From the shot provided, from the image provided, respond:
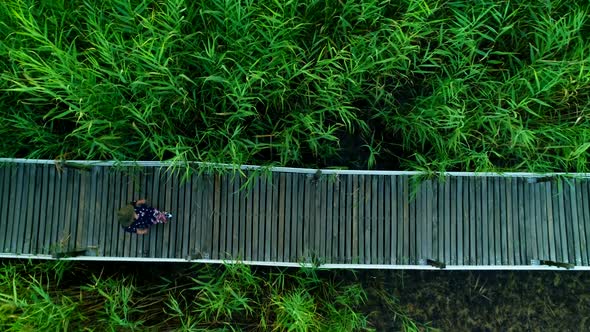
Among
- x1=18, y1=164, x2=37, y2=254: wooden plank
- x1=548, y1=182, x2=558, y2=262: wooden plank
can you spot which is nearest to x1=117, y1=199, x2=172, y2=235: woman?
x1=18, y1=164, x2=37, y2=254: wooden plank

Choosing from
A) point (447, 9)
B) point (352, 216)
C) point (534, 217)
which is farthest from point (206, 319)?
point (447, 9)

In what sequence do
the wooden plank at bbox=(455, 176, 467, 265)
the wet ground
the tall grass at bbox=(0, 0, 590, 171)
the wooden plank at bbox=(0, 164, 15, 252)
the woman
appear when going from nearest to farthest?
the tall grass at bbox=(0, 0, 590, 171) → the woman → the wooden plank at bbox=(0, 164, 15, 252) → the wooden plank at bbox=(455, 176, 467, 265) → the wet ground

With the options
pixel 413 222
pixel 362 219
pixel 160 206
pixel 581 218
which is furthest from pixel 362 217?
pixel 581 218

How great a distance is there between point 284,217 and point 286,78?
5.90ft

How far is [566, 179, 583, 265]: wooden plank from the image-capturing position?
5773 mm

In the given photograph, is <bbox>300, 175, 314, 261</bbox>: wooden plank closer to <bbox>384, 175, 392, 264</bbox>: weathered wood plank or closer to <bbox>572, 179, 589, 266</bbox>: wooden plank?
<bbox>384, 175, 392, 264</bbox>: weathered wood plank

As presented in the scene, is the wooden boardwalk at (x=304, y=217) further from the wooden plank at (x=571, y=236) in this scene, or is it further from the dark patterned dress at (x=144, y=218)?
the dark patterned dress at (x=144, y=218)

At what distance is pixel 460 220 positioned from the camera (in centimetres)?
577

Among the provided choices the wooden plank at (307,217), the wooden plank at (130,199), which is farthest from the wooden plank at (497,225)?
the wooden plank at (130,199)

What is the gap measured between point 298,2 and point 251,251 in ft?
10.5

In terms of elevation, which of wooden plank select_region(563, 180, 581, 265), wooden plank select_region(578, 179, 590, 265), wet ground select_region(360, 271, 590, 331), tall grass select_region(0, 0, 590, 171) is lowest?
wet ground select_region(360, 271, 590, 331)

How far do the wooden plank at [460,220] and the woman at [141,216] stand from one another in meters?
3.81

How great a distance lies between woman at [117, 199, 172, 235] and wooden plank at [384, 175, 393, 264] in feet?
9.25

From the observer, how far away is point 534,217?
Answer: 579cm
